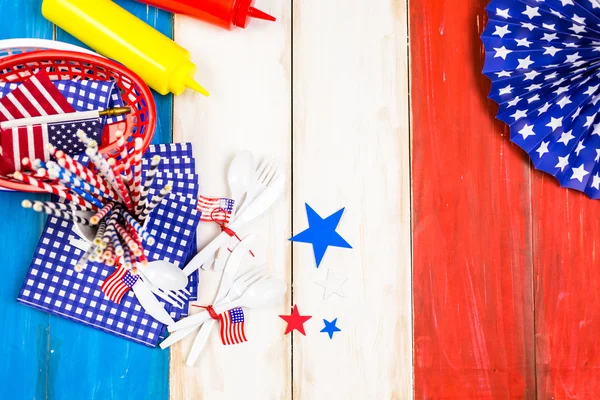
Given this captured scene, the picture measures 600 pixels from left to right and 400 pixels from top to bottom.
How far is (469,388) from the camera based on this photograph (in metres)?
1.07

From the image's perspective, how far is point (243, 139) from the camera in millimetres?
1022

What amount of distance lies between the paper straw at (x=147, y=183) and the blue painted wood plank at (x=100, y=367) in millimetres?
275

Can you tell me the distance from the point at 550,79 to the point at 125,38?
0.72 metres

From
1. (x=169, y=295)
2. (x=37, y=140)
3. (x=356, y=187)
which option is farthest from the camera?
(x=356, y=187)

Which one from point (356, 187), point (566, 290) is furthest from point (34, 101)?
point (566, 290)

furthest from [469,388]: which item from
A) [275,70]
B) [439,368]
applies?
[275,70]

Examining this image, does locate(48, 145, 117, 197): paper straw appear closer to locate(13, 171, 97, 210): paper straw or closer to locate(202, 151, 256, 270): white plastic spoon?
A: locate(13, 171, 97, 210): paper straw

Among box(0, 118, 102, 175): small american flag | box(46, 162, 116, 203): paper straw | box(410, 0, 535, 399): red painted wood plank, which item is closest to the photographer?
box(46, 162, 116, 203): paper straw

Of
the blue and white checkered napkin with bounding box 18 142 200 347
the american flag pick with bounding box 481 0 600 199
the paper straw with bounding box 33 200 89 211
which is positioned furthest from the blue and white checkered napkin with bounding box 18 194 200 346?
the american flag pick with bounding box 481 0 600 199

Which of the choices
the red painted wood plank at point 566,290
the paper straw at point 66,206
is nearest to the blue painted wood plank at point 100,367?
the paper straw at point 66,206

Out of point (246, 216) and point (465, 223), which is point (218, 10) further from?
point (465, 223)

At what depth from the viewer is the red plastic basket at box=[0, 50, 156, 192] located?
87cm

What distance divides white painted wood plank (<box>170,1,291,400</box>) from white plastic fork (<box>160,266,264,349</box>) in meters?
0.03

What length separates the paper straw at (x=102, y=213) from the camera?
0.74 m
